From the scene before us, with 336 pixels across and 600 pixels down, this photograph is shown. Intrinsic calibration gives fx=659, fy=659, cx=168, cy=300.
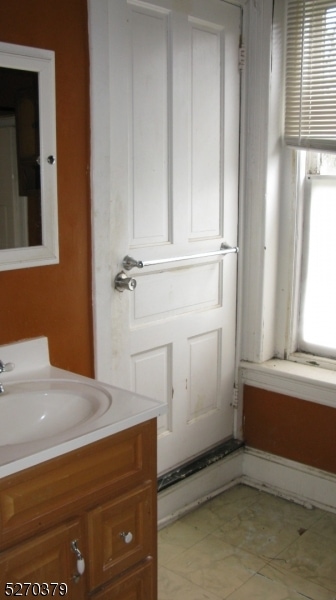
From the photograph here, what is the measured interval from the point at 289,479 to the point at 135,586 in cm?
111

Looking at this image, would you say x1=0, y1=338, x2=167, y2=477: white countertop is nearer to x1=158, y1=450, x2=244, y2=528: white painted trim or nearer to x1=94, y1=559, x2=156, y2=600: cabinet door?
x1=94, y1=559, x2=156, y2=600: cabinet door

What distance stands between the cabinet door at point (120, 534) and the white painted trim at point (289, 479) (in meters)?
1.05

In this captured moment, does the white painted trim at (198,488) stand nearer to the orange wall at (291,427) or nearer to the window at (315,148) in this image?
the orange wall at (291,427)

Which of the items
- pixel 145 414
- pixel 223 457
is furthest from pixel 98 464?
pixel 223 457

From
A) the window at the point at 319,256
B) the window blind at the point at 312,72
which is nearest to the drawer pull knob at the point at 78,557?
the window at the point at 319,256

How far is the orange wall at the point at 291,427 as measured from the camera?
2439mm

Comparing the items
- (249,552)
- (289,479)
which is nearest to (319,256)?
(289,479)

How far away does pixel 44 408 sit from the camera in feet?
5.17

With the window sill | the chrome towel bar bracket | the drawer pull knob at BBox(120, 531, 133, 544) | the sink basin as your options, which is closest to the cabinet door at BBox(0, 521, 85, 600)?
the drawer pull knob at BBox(120, 531, 133, 544)

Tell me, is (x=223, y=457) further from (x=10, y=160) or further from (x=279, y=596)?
(x=10, y=160)

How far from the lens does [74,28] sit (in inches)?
70.1

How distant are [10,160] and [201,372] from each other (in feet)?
3.75

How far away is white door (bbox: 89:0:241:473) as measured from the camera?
1.94 m

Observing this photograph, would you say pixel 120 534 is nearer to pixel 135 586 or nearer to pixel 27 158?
pixel 135 586
